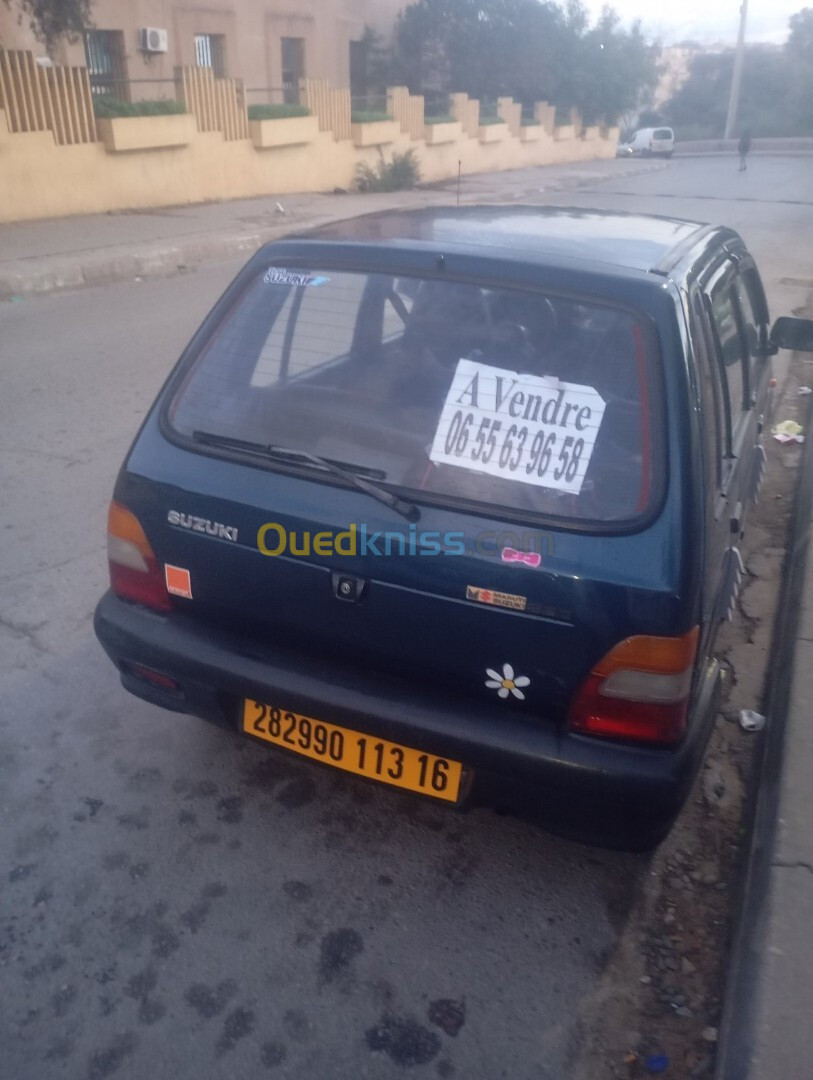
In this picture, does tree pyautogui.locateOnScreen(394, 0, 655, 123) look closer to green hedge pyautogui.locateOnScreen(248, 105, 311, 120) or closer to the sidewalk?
green hedge pyautogui.locateOnScreen(248, 105, 311, 120)

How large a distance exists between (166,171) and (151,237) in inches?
148

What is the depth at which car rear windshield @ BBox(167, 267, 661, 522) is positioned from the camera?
7.27 feet

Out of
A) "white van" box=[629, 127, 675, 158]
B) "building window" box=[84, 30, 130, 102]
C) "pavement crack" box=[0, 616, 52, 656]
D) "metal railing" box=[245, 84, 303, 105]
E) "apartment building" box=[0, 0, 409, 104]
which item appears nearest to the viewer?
"pavement crack" box=[0, 616, 52, 656]

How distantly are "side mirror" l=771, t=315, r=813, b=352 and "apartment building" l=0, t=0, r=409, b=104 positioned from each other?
15.2 m

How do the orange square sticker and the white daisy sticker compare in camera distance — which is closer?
the white daisy sticker

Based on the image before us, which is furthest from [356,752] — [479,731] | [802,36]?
[802,36]

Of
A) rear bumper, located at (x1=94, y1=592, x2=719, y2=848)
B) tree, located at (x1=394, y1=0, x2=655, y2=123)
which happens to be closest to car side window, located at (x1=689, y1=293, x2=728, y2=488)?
rear bumper, located at (x1=94, y1=592, x2=719, y2=848)

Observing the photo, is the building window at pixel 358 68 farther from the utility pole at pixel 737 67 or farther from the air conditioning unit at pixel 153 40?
the utility pole at pixel 737 67

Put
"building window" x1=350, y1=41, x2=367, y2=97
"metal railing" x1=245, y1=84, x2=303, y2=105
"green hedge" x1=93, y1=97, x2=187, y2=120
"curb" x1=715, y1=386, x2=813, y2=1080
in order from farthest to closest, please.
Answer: "building window" x1=350, y1=41, x2=367, y2=97 → "metal railing" x1=245, y1=84, x2=303, y2=105 → "green hedge" x1=93, y1=97, x2=187, y2=120 → "curb" x1=715, y1=386, x2=813, y2=1080

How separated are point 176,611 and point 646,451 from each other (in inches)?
54.8

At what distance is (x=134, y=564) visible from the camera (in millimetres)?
2689

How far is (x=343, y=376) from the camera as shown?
2.61 meters

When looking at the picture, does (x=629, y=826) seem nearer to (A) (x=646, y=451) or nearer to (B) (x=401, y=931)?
(B) (x=401, y=931)

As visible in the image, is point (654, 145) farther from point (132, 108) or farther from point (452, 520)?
point (452, 520)
